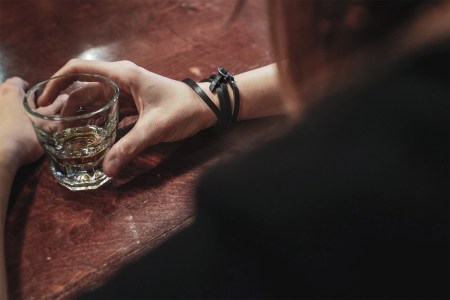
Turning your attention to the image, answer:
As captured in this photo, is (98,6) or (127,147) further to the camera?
(98,6)

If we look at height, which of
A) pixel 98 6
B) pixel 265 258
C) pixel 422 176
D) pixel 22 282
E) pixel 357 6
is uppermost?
pixel 357 6

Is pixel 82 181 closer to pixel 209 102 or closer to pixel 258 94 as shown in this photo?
pixel 209 102

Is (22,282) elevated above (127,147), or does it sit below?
below

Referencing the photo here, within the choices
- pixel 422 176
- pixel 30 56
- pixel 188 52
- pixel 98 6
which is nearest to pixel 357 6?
pixel 422 176

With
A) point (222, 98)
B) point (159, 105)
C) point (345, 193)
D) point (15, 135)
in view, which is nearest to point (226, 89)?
point (222, 98)

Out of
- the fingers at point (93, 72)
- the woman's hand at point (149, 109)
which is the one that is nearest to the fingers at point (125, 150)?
the woman's hand at point (149, 109)

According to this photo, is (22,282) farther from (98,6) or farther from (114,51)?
(98,6)

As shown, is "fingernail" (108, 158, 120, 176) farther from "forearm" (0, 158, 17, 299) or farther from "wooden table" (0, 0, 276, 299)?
"forearm" (0, 158, 17, 299)

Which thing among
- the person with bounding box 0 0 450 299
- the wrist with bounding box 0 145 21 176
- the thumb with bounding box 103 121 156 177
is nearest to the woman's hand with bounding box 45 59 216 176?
the thumb with bounding box 103 121 156 177
